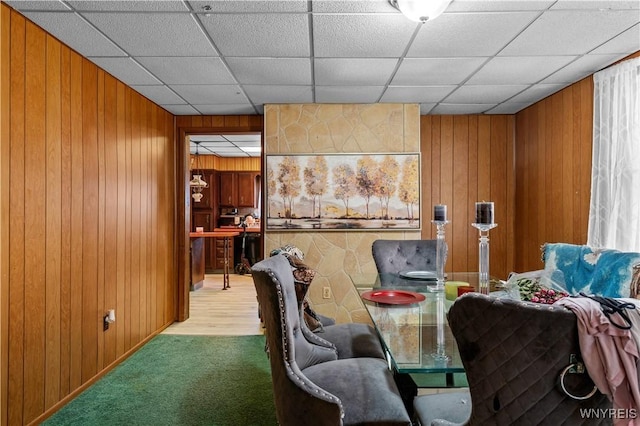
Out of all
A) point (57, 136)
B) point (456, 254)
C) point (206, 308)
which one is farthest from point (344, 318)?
point (57, 136)

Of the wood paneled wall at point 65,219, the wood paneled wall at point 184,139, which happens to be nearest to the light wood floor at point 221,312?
the wood paneled wall at point 184,139

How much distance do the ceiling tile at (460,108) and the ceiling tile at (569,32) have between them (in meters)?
1.37

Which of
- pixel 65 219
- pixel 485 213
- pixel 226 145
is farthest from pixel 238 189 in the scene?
pixel 485 213

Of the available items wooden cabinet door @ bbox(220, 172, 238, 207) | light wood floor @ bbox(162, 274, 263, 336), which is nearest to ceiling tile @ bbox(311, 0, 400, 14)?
light wood floor @ bbox(162, 274, 263, 336)

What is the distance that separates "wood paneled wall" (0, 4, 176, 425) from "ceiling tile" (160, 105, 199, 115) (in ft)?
1.12

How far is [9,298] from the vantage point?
6.48ft

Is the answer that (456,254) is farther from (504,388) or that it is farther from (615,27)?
(504,388)

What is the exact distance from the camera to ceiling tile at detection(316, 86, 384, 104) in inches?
131

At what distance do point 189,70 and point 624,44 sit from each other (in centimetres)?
316

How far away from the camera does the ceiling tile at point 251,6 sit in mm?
1942

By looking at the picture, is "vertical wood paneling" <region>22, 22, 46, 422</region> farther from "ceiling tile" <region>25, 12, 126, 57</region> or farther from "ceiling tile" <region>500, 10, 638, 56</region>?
"ceiling tile" <region>500, 10, 638, 56</region>

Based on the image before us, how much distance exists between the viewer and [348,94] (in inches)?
138

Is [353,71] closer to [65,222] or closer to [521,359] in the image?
[65,222]

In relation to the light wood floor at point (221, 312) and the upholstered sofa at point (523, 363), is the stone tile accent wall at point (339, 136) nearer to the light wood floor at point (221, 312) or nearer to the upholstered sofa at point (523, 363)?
the light wood floor at point (221, 312)
